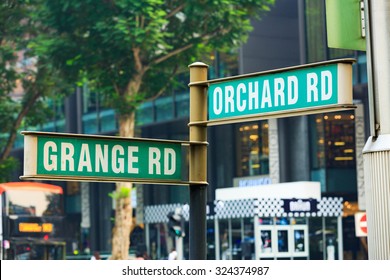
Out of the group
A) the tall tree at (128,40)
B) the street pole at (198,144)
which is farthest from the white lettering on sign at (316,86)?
the tall tree at (128,40)

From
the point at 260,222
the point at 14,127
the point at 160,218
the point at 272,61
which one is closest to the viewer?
the point at 260,222

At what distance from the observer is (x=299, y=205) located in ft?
129

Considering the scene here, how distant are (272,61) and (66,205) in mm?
23845

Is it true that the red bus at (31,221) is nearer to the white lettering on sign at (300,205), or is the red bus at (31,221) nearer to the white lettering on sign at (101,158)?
the white lettering on sign at (300,205)

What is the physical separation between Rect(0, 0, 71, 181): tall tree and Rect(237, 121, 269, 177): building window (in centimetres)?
1047

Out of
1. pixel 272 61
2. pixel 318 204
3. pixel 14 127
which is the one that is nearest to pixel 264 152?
pixel 272 61

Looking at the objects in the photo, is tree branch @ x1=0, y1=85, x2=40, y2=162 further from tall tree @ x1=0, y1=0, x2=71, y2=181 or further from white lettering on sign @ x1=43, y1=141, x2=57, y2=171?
white lettering on sign @ x1=43, y1=141, x2=57, y2=171

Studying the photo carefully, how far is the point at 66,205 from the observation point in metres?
65.9

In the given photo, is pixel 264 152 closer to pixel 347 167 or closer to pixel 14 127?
pixel 347 167

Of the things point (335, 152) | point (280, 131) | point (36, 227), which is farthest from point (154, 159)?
point (280, 131)

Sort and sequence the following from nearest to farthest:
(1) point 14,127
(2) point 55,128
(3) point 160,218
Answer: (1) point 14,127, (3) point 160,218, (2) point 55,128

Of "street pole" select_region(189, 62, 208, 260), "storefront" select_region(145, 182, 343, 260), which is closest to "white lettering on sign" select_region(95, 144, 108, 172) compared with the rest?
"street pole" select_region(189, 62, 208, 260)

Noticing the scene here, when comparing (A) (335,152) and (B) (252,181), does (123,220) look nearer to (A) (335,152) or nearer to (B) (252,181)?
(B) (252,181)

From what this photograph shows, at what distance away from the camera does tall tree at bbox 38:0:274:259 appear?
36281 mm
